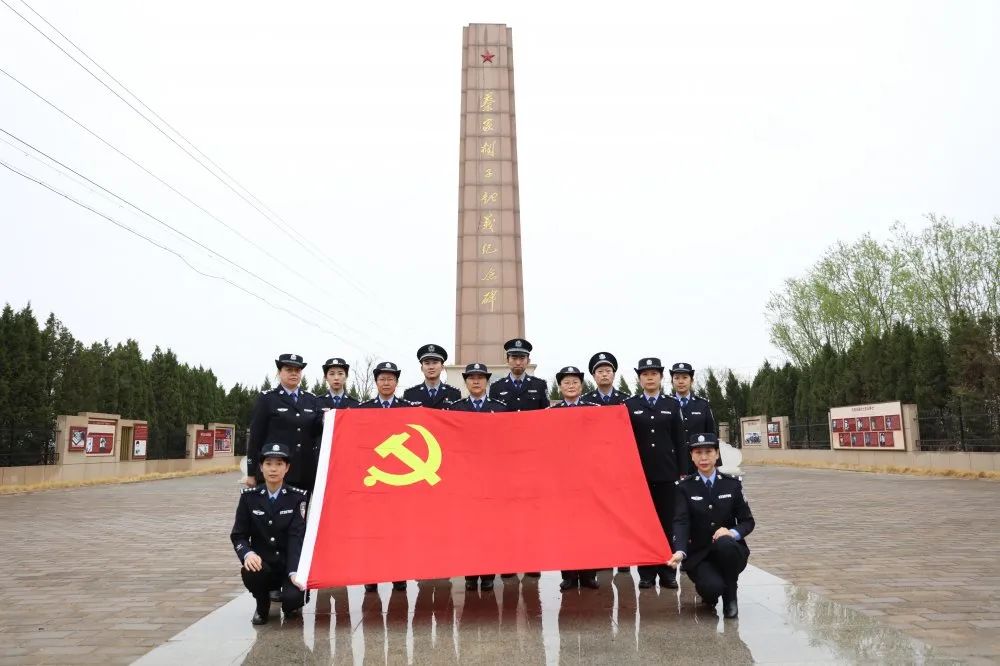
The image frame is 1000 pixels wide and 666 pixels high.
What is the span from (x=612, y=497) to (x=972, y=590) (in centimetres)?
269

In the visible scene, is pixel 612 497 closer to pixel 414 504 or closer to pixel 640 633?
pixel 640 633

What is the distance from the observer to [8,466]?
18.2 meters

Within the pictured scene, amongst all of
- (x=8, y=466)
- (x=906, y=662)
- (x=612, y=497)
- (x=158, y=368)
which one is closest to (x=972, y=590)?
(x=906, y=662)

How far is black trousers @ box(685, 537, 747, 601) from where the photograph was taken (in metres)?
4.41

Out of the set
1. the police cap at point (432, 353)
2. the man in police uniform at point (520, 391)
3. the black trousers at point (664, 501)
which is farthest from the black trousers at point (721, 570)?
the police cap at point (432, 353)

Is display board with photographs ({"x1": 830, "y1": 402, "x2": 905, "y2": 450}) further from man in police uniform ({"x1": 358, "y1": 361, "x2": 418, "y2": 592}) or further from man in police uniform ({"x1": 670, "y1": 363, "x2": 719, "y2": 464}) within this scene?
man in police uniform ({"x1": 358, "y1": 361, "x2": 418, "y2": 592})

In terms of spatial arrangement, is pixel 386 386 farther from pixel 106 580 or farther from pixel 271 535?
pixel 106 580

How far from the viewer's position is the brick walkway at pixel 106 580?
420 cm

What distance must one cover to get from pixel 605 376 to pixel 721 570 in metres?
1.77

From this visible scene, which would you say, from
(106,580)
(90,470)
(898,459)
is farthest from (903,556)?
(90,470)

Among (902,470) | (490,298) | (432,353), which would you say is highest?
(490,298)

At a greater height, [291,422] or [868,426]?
[291,422]

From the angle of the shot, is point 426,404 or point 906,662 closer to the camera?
point 906,662

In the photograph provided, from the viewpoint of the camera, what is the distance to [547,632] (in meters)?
4.14
